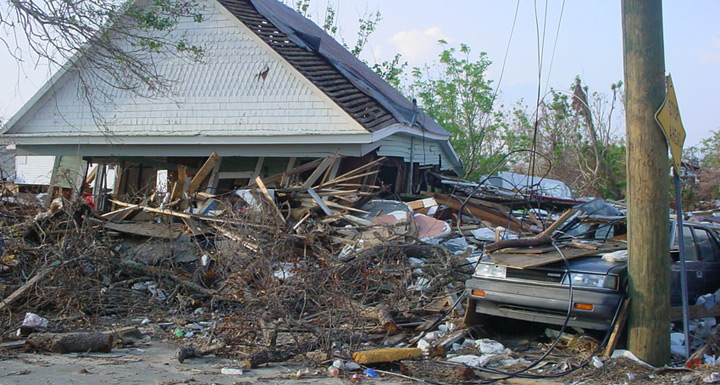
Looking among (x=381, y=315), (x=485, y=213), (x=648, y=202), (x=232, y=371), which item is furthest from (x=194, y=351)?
(x=485, y=213)

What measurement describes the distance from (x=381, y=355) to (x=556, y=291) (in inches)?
70.9

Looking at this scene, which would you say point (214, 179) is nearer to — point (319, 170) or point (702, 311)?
point (319, 170)

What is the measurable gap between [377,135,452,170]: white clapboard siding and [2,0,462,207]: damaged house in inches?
1.9

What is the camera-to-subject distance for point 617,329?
6180 millimetres

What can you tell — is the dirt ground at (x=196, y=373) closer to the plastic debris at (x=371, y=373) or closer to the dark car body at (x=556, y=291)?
the plastic debris at (x=371, y=373)

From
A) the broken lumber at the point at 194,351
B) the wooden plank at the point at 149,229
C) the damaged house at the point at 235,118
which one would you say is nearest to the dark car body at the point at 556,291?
the broken lumber at the point at 194,351

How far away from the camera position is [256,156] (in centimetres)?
1481

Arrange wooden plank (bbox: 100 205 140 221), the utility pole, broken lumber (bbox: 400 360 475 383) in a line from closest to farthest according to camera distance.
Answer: broken lumber (bbox: 400 360 475 383) < the utility pole < wooden plank (bbox: 100 205 140 221)

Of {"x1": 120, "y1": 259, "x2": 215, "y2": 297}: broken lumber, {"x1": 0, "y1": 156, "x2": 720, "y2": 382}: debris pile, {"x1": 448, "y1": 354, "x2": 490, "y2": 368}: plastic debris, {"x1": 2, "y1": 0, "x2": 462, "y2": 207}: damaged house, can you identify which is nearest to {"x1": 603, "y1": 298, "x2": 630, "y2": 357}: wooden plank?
{"x1": 0, "y1": 156, "x2": 720, "y2": 382}: debris pile

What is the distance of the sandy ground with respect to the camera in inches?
216

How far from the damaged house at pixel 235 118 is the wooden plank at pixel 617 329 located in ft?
24.6

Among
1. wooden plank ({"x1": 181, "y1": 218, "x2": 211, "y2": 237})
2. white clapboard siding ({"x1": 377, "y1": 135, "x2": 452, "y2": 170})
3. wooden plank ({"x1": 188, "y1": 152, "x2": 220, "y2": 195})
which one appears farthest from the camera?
white clapboard siding ({"x1": 377, "y1": 135, "x2": 452, "y2": 170})

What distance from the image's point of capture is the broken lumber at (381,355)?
601cm

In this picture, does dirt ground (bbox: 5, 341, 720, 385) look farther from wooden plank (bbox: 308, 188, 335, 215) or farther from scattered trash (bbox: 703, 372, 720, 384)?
wooden plank (bbox: 308, 188, 335, 215)
